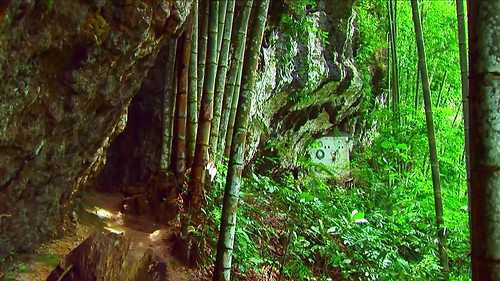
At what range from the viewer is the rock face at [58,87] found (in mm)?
2355

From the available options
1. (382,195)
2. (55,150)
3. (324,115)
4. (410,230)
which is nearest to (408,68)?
(324,115)

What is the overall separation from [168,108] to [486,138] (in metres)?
3.93

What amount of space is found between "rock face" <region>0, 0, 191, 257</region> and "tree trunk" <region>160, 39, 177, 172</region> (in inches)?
36.1

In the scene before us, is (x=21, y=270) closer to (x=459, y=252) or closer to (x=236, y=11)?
(x=459, y=252)

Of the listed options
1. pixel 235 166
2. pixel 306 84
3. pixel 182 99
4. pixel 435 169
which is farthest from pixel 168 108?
pixel 306 84

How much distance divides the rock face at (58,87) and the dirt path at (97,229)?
0.38 ft

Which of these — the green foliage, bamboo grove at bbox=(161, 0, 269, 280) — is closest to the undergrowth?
the green foliage

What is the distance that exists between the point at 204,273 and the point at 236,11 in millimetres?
3359

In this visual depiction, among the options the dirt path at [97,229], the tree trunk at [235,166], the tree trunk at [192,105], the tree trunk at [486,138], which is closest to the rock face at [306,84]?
the tree trunk at [192,105]

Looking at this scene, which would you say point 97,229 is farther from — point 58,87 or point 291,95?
point 291,95

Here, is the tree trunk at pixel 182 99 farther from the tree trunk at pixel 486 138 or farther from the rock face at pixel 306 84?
the tree trunk at pixel 486 138

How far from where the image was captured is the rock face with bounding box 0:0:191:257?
2.36 m

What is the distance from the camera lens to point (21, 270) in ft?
9.59

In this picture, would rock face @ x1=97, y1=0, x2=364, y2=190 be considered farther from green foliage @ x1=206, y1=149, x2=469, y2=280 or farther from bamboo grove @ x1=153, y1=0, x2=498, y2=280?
green foliage @ x1=206, y1=149, x2=469, y2=280
